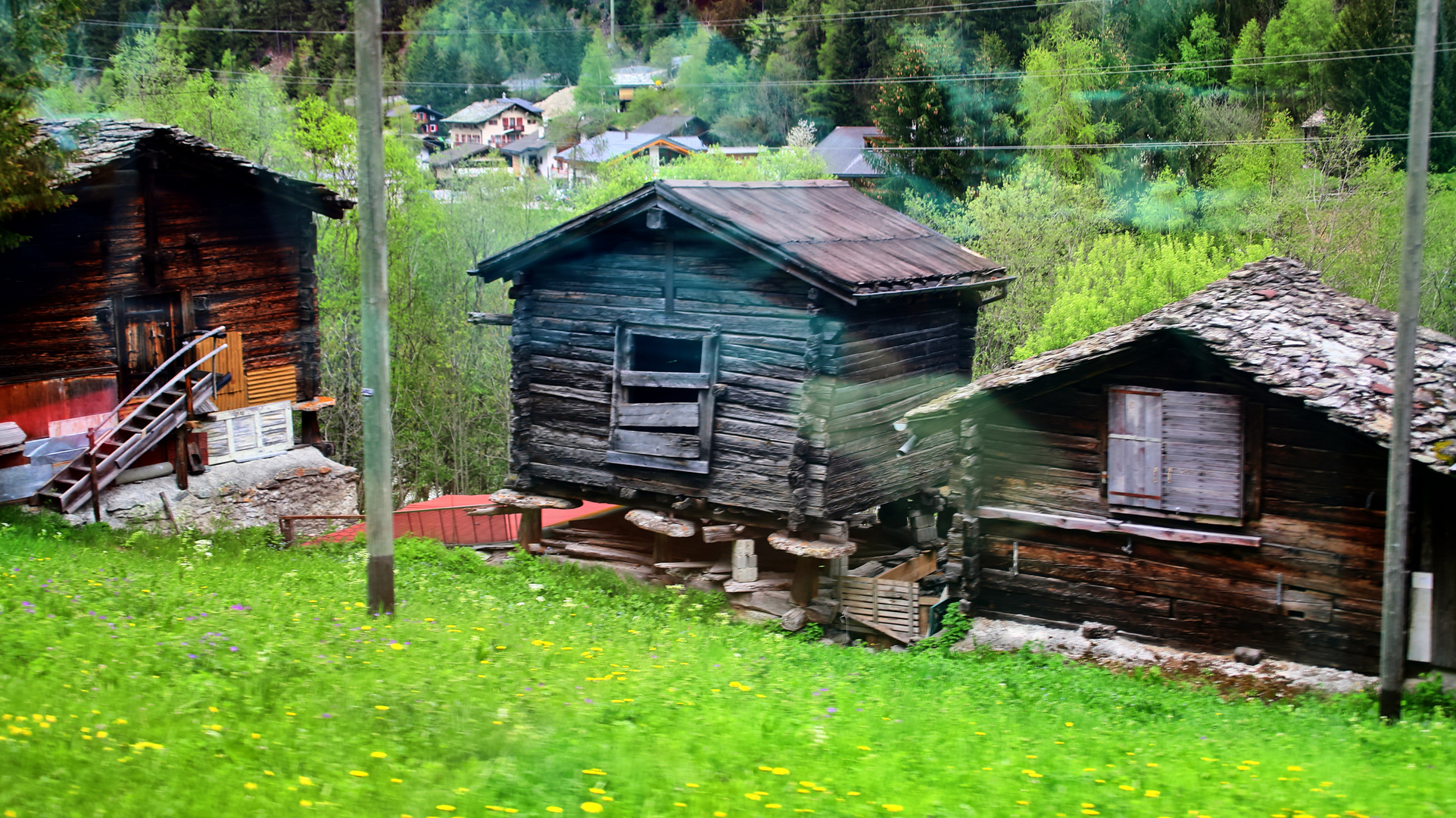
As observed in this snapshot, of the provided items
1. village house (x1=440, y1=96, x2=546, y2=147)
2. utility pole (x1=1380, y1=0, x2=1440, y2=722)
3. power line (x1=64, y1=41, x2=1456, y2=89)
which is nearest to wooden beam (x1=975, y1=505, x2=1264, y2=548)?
utility pole (x1=1380, y1=0, x2=1440, y2=722)

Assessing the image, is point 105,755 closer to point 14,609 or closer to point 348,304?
point 14,609

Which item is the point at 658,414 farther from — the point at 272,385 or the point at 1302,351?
the point at 272,385

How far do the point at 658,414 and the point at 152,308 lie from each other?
30.5 ft

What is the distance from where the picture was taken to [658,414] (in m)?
16.6

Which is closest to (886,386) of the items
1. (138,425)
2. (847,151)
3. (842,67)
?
(138,425)

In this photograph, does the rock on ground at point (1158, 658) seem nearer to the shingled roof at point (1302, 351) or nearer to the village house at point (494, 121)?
the shingled roof at point (1302, 351)

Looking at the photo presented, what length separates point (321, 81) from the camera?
215ft

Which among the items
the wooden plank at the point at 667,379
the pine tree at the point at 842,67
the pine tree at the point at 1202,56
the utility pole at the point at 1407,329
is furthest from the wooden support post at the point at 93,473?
the pine tree at the point at 842,67

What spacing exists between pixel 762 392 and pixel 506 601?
14.8ft

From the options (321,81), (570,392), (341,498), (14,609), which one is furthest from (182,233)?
(321,81)

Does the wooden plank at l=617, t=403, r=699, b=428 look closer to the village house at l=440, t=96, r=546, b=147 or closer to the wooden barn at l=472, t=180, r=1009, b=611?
the wooden barn at l=472, t=180, r=1009, b=611

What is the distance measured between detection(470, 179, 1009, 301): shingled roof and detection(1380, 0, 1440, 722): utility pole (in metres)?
6.63

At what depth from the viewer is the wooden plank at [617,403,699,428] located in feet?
53.7

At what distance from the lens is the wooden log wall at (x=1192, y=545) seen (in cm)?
1220
